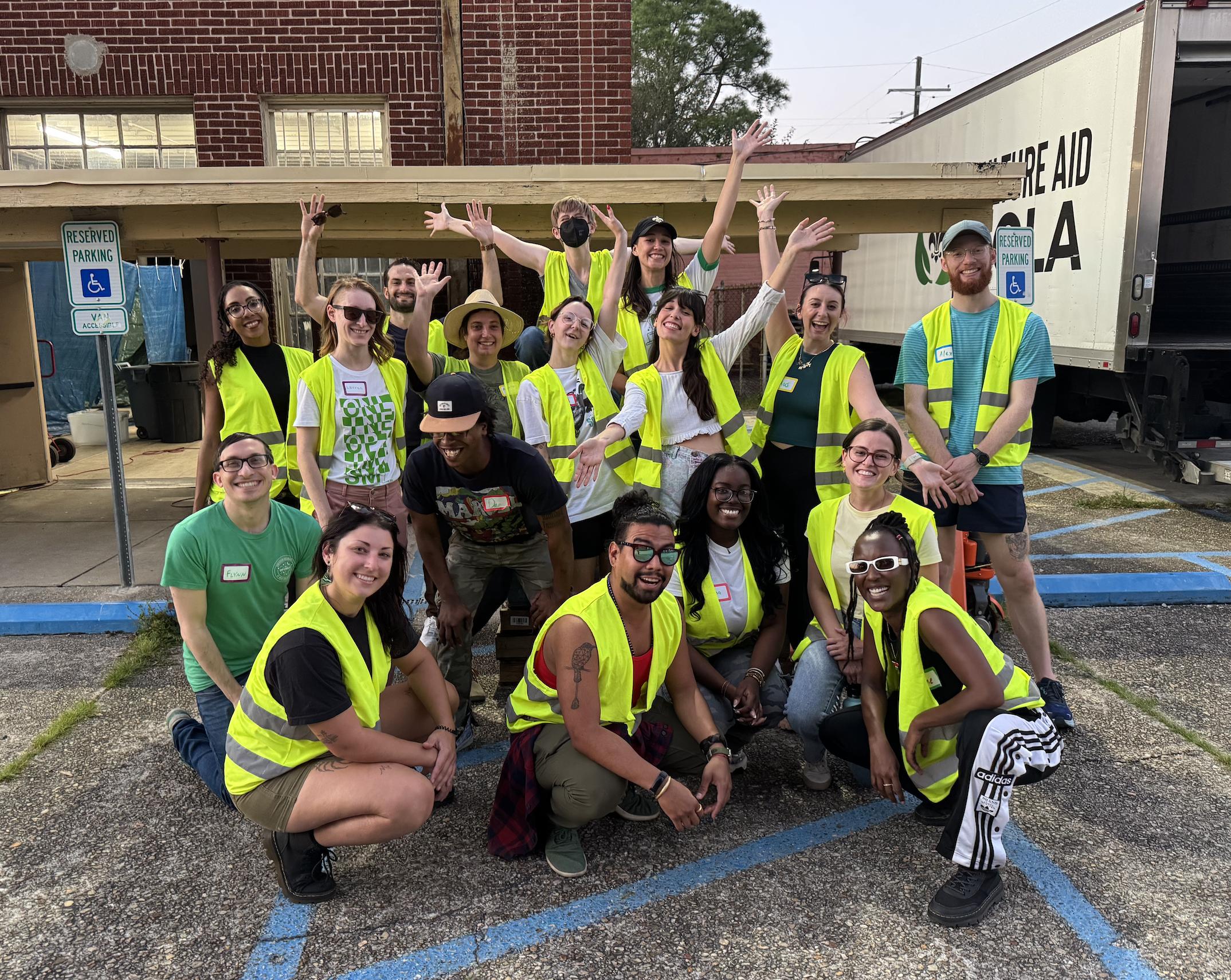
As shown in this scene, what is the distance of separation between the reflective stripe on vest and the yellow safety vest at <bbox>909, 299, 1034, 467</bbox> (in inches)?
25.9

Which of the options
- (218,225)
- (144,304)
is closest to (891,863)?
(218,225)

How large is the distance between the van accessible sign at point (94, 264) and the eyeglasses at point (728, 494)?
3899 mm

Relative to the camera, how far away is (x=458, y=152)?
342 inches

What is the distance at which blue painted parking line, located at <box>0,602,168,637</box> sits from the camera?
16.4ft

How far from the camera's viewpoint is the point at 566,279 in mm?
4359

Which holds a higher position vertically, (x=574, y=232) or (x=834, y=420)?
(x=574, y=232)

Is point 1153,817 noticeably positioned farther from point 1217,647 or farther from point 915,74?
point 915,74

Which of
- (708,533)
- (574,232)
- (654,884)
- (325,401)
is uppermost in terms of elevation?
(574,232)

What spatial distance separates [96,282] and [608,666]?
4294 millimetres

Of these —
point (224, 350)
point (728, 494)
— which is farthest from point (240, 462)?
point (728, 494)

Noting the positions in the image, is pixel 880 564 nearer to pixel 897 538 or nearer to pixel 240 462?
pixel 897 538

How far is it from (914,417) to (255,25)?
784cm

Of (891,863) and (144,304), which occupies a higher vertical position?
(144,304)

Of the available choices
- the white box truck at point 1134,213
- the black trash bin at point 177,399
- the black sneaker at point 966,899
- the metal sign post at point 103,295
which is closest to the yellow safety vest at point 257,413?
the metal sign post at point 103,295
